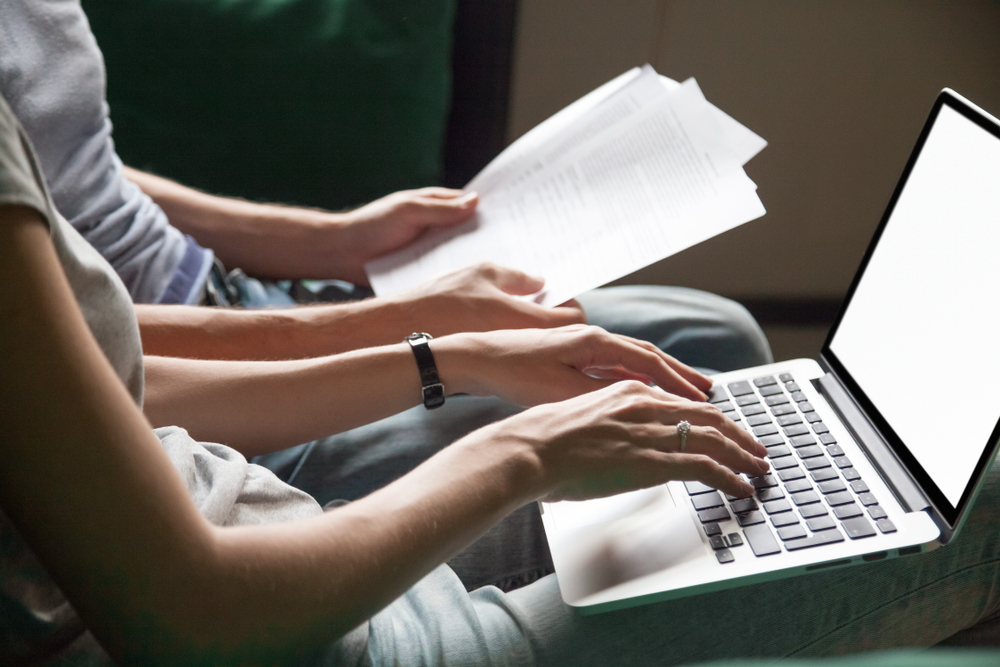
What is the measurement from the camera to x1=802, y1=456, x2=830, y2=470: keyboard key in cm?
68

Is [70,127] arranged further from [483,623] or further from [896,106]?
[896,106]

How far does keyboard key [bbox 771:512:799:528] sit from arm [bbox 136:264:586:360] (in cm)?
30

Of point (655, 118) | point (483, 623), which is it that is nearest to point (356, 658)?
point (483, 623)

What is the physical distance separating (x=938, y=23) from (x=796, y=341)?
73cm

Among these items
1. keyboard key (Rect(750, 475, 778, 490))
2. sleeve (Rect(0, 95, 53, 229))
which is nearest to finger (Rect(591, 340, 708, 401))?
keyboard key (Rect(750, 475, 778, 490))

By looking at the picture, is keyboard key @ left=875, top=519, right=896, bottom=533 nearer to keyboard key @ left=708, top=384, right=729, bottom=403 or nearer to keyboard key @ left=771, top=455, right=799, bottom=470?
keyboard key @ left=771, top=455, right=799, bottom=470

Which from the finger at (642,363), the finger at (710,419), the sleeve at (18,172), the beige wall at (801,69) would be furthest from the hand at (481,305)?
the beige wall at (801,69)

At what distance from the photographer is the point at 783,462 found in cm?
69

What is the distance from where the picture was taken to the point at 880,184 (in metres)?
1.72

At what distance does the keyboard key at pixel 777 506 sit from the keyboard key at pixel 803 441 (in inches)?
3.5

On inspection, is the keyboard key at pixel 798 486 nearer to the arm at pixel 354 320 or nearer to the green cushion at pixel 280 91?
the arm at pixel 354 320

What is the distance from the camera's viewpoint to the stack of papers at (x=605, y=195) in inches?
31.1

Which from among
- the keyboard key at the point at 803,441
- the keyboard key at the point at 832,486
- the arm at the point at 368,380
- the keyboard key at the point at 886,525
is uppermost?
the keyboard key at the point at 886,525

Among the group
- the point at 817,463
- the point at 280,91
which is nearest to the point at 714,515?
the point at 817,463
